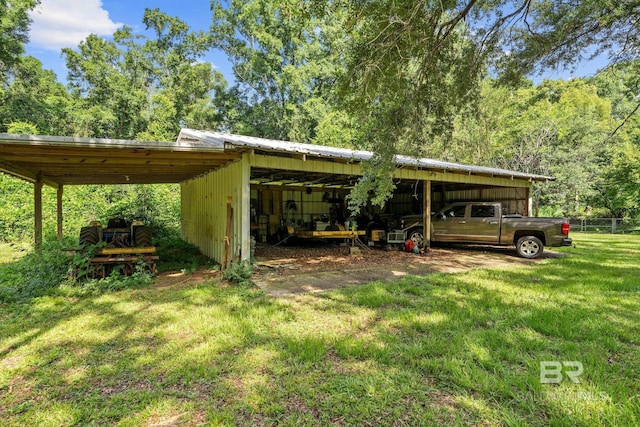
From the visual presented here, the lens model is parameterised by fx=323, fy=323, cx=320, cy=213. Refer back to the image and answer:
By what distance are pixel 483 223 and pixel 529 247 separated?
4.45 ft

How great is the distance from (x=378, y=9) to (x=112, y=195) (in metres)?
14.5

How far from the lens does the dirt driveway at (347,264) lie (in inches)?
243

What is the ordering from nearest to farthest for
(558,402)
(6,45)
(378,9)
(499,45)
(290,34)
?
(558,402) → (378,9) → (499,45) → (6,45) → (290,34)

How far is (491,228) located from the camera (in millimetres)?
9742

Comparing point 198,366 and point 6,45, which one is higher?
point 6,45

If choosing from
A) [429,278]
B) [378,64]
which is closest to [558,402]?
[429,278]

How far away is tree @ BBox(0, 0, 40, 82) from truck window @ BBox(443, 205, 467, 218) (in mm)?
26927

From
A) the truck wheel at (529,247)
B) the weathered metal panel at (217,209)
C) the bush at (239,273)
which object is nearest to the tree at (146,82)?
the weathered metal panel at (217,209)

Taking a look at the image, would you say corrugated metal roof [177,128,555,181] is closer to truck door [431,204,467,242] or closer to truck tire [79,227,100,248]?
truck door [431,204,467,242]

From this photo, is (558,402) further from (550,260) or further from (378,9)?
(550,260)

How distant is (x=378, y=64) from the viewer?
5.30 m

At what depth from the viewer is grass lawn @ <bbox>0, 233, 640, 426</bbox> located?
92.7 inches

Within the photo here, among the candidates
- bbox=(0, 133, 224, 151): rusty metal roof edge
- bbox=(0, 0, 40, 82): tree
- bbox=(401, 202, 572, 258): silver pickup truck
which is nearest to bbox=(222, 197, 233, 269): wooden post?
bbox=(0, 133, 224, 151): rusty metal roof edge

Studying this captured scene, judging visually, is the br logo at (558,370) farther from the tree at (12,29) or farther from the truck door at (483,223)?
the tree at (12,29)
